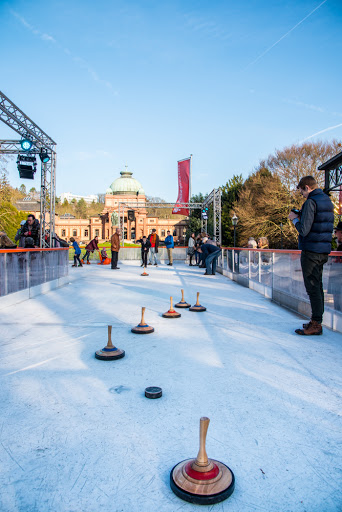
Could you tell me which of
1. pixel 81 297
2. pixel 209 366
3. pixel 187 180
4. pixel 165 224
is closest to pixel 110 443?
pixel 209 366

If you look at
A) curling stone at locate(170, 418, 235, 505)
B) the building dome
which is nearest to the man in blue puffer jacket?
curling stone at locate(170, 418, 235, 505)

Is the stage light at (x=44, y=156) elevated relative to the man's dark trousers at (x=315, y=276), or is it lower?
elevated

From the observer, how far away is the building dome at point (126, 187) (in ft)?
348

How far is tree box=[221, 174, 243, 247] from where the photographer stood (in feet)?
149

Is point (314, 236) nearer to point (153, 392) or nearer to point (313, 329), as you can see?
point (313, 329)

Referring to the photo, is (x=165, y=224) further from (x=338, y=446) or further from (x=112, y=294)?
(x=338, y=446)

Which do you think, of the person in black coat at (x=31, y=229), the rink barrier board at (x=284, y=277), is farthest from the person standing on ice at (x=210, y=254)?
the person in black coat at (x=31, y=229)

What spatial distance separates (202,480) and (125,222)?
325 ft

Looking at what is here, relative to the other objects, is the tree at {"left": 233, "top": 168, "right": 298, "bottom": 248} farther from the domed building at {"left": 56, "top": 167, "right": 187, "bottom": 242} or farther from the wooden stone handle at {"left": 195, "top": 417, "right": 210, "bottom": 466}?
the domed building at {"left": 56, "top": 167, "right": 187, "bottom": 242}

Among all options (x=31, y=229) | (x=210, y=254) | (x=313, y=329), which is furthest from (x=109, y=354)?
(x=210, y=254)

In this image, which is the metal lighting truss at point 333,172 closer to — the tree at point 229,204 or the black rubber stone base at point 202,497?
the black rubber stone base at point 202,497

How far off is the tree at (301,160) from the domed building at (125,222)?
59185mm

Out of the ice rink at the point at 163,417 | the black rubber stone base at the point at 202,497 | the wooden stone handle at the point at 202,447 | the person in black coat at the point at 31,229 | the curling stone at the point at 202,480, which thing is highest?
the person in black coat at the point at 31,229

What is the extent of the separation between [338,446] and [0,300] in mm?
6772
